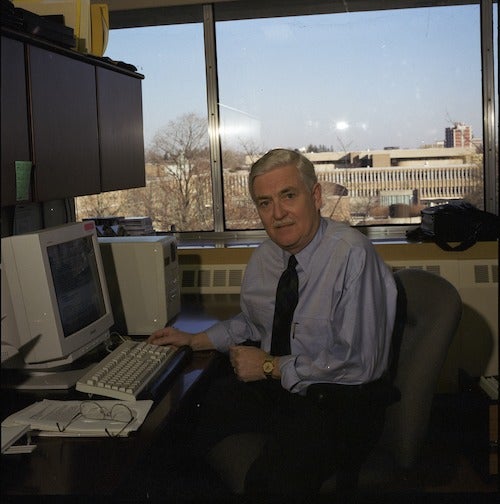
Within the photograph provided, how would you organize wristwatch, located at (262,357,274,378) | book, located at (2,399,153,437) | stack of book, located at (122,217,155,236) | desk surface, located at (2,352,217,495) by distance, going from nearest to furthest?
desk surface, located at (2,352,217,495) → book, located at (2,399,153,437) → wristwatch, located at (262,357,274,378) → stack of book, located at (122,217,155,236)

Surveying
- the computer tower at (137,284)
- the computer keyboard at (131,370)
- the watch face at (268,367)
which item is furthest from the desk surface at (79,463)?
the computer tower at (137,284)

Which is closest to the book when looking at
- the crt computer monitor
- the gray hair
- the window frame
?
the crt computer monitor

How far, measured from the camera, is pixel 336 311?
2.25 m

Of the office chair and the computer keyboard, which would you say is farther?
the office chair

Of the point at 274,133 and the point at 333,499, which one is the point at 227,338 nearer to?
the point at 333,499

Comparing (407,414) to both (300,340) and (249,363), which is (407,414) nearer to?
(300,340)

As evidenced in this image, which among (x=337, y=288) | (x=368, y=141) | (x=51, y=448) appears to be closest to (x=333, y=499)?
(x=337, y=288)

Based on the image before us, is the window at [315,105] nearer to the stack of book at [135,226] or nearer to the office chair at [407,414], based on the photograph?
the stack of book at [135,226]

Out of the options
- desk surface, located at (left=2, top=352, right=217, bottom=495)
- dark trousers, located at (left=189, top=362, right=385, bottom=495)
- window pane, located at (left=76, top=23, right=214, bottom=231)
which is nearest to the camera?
desk surface, located at (left=2, top=352, right=217, bottom=495)

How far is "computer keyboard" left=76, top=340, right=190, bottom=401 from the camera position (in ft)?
6.49

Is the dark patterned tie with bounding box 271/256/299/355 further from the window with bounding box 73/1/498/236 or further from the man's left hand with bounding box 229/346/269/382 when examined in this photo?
the window with bounding box 73/1/498/236

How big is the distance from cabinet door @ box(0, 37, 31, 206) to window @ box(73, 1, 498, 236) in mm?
2267

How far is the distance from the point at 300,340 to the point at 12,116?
1087mm

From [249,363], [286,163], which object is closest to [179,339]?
[249,363]
